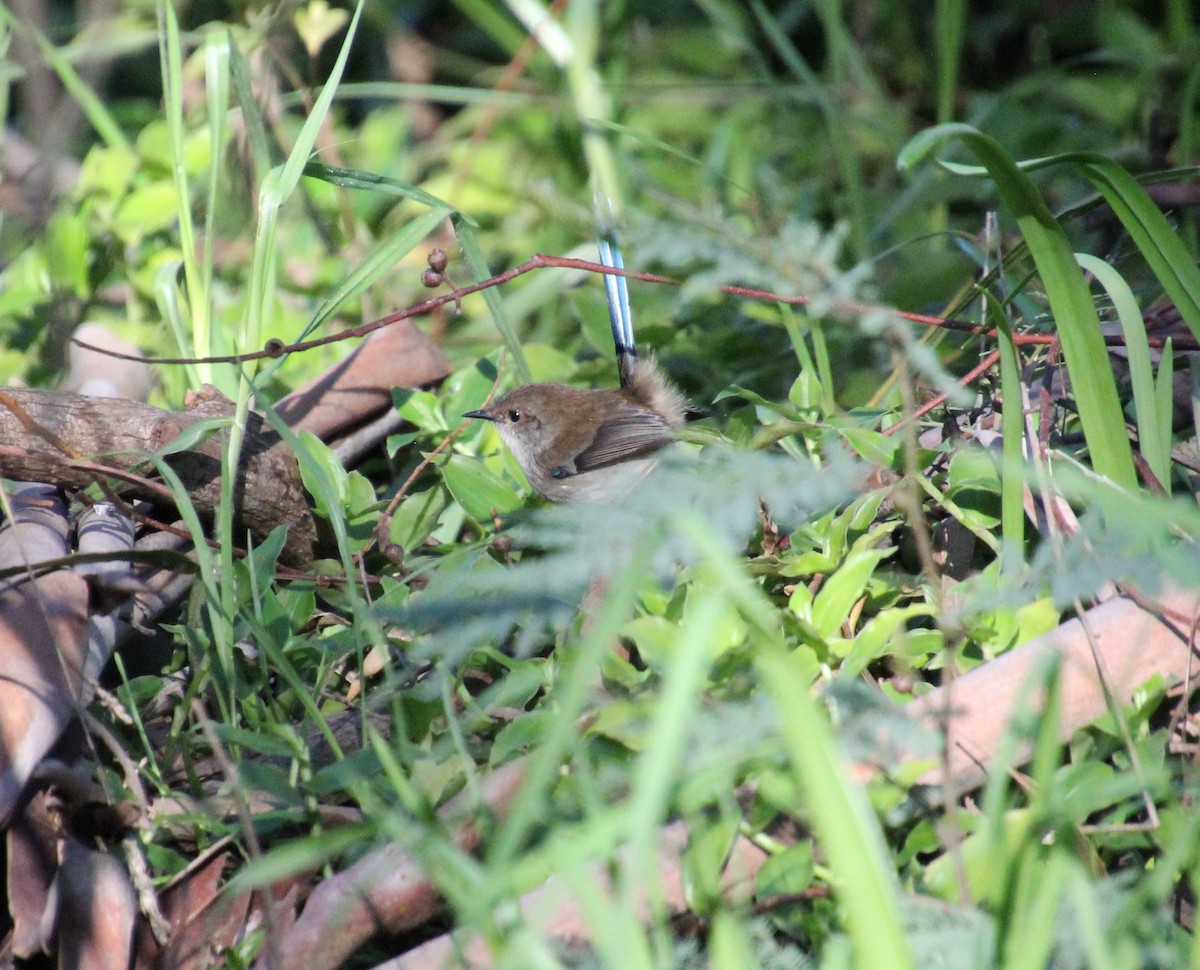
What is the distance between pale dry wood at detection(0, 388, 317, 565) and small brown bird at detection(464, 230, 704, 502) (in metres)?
0.89

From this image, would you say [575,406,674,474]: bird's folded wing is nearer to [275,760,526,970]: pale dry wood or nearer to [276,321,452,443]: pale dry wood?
[276,321,452,443]: pale dry wood

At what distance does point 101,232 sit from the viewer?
14.0ft

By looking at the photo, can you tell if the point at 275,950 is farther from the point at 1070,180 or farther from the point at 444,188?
the point at 1070,180

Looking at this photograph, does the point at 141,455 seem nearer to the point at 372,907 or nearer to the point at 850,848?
the point at 372,907

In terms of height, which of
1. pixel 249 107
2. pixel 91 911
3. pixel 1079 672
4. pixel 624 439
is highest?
pixel 249 107

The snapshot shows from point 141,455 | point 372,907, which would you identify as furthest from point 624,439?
point 372,907

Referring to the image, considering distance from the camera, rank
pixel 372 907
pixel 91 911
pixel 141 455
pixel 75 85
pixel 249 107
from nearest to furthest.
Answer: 1. pixel 372 907
2. pixel 91 911
3. pixel 141 455
4. pixel 249 107
5. pixel 75 85

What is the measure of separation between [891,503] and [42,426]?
182cm

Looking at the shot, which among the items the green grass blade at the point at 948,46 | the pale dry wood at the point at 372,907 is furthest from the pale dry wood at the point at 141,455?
the green grass blade at the point at 948,46

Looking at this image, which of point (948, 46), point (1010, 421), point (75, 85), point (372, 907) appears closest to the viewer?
point (372, 907)

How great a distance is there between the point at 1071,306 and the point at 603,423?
1965mm

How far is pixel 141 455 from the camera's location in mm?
2523

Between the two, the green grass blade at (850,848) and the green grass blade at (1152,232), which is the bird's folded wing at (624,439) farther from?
the green grass blade at (850,848)

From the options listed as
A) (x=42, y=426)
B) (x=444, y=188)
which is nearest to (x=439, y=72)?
(x=444, y=188)
